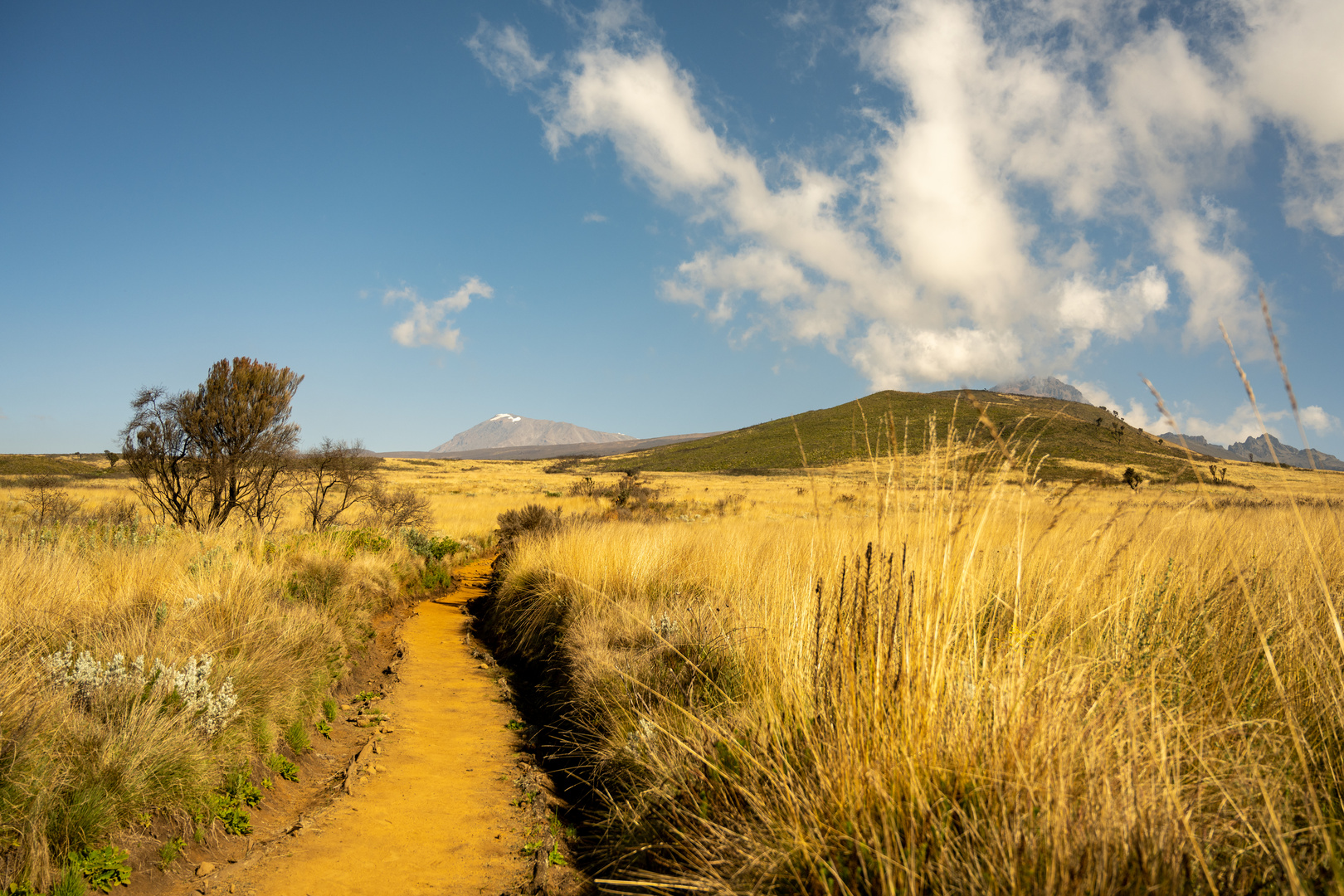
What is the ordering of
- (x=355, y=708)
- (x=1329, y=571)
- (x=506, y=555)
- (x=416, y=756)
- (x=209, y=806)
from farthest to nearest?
(x=506, y=555) → (x=355, y=708) → (x=416, y=756) → (x=1329, y=571) → (x=209, y=806)

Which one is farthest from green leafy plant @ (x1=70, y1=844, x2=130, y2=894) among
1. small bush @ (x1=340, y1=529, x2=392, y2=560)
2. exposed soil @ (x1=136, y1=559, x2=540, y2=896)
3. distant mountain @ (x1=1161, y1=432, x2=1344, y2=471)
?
small bush @ (x1=340, y1=529, x2=392, y2=560)

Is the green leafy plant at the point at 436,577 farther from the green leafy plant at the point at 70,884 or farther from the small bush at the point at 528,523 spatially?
the green leafy plant at the point at 70,884

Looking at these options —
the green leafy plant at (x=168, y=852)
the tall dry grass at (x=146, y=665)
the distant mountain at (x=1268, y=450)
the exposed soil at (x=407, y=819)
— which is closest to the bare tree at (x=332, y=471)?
the tall dry grass at (x=146, y=665)

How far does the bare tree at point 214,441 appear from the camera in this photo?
11.4m

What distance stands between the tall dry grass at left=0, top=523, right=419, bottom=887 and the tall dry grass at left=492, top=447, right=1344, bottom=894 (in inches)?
96.2

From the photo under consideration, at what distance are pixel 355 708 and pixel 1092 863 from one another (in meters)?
6.27

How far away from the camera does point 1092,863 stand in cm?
173

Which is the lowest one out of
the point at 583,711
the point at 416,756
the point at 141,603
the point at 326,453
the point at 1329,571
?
the point at 416,756

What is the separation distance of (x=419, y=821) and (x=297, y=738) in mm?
1406

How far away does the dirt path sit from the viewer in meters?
3.50

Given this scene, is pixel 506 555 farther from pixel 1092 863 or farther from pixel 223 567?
pixel 1092 863

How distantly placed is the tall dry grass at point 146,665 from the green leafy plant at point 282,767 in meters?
0.07

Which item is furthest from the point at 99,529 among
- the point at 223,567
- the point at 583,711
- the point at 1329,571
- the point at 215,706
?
the point at 1329,571

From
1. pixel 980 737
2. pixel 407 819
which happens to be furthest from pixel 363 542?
pixel 980 737
